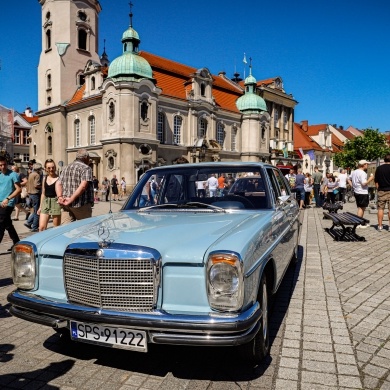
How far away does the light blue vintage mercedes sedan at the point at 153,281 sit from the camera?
267cm

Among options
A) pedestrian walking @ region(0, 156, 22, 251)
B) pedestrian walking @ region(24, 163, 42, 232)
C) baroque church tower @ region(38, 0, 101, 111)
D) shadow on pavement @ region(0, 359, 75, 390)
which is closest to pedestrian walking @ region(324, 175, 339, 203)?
pedestrian walking @ region(24, 163, 42, 232)

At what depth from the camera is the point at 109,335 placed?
2826mm

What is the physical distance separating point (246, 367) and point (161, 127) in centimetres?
3873

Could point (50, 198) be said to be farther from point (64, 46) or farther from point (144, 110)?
point (64, 46)

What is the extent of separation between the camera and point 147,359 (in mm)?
3350

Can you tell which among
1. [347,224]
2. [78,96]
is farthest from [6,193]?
[78,96]

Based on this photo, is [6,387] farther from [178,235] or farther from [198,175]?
[198,175]

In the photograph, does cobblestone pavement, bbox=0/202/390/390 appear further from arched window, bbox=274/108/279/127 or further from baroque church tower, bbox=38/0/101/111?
arched window, bbox=274/108/279/127

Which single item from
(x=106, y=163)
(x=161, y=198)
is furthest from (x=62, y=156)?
(x=161, y=198)

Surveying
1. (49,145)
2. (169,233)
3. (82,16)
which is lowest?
(169,233)

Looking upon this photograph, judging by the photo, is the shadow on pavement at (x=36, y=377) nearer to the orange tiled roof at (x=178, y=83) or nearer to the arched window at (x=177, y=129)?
the orange tiled roof at (x=178, y=83)

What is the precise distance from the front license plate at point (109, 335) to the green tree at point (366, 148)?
198ft

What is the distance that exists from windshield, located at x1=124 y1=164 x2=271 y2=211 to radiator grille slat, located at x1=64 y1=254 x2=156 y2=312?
1626mm

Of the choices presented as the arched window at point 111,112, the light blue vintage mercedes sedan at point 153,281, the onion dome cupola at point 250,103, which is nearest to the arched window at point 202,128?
the onion dome cupola at point 250,103
